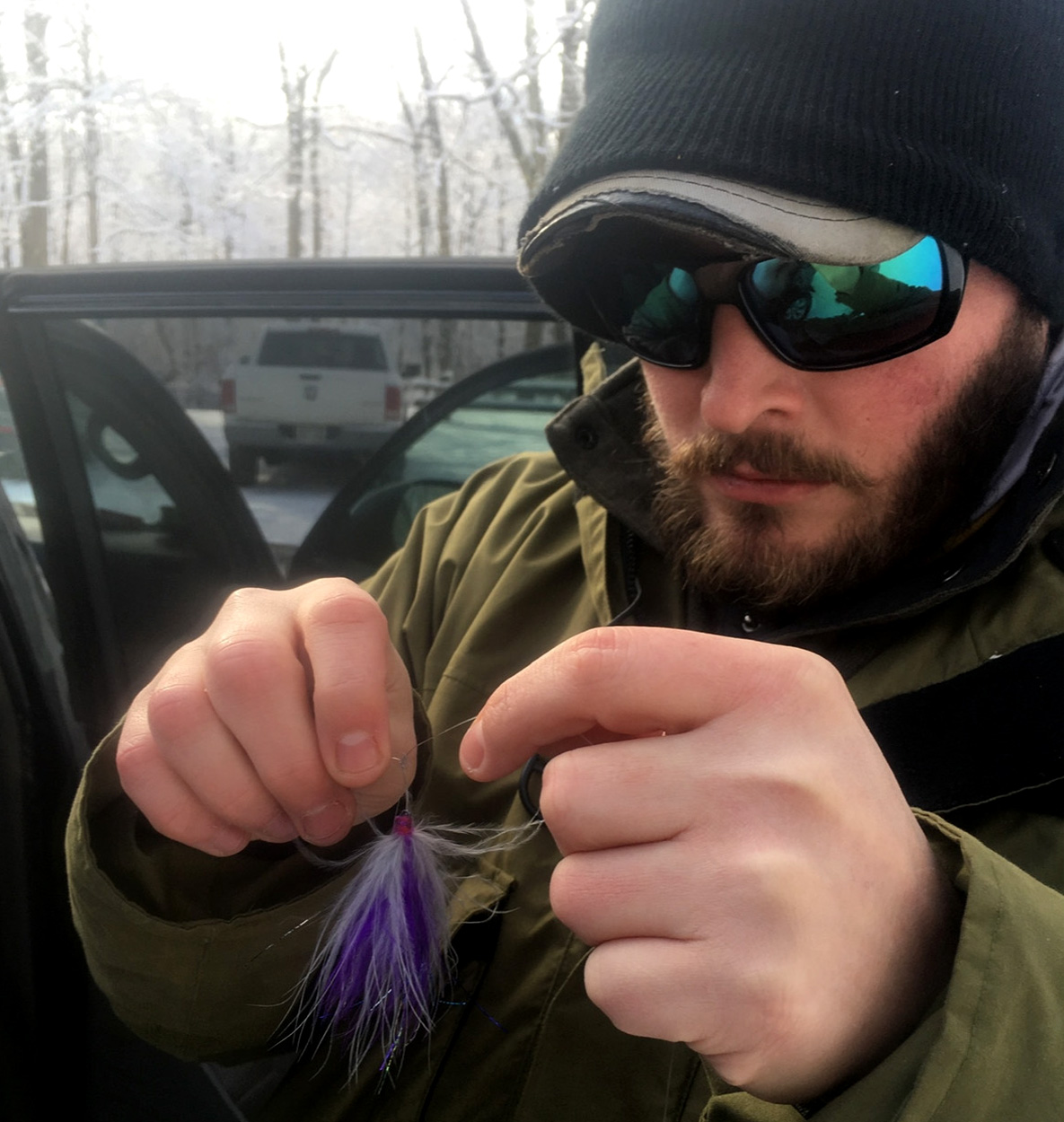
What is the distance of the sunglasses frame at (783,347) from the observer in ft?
3.35

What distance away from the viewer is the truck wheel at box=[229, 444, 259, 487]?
233 centimetres

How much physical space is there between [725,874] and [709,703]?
13 centimetres

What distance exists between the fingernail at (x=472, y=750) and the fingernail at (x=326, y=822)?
0.25 m

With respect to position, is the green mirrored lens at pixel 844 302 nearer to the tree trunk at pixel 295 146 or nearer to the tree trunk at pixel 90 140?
the tree trunk at pixel 295 146

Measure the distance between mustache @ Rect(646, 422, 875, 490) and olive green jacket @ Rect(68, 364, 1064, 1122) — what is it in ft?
0.58

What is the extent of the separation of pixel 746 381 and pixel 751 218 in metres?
0.22

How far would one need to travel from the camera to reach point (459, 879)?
4.18 ft

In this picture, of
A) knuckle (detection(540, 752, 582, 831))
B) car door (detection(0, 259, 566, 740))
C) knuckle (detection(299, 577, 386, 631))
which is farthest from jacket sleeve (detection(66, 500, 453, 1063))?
car door (detection(0, 259, 566, 740))

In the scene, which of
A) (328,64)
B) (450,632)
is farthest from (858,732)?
(328,64)

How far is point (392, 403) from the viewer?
7.10ft

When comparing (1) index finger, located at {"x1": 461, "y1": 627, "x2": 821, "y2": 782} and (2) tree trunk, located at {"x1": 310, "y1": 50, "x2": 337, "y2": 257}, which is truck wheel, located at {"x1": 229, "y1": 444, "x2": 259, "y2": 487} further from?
(1) index finger, located at {"x1": 461, "y1": 627, "x2": 821, "y2": 782}

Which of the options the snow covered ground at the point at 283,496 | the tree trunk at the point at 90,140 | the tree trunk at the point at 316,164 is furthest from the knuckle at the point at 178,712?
the tree trunk at the point at 90,140

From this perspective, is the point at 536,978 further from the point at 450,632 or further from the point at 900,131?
the point at 900,131

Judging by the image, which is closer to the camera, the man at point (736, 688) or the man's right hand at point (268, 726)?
the man at point (736, 688)
